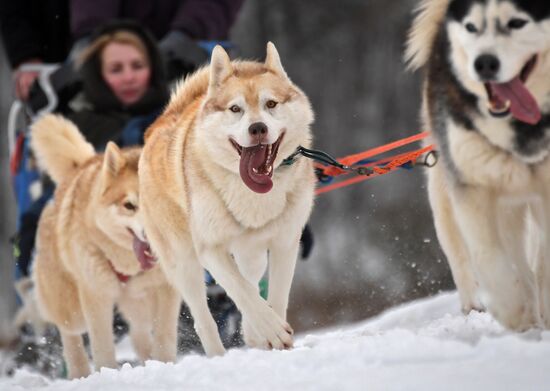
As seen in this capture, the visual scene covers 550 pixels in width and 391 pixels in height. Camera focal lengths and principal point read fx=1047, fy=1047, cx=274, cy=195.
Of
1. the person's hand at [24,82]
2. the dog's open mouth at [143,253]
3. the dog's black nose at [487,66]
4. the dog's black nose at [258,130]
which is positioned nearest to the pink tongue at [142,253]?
the dog's open mouth at [143,253]

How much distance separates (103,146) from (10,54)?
3.06 feet

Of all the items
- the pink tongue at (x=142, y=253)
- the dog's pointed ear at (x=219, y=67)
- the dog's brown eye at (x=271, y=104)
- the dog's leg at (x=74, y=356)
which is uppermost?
the dog's pointed ear at (x=219, y=67)

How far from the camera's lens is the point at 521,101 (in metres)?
2.43

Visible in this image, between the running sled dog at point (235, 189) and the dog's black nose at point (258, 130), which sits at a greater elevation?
the dog's black nose at point (258, 130)

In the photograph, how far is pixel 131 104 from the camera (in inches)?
184

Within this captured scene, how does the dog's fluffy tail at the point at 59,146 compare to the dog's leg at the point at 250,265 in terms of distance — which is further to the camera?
the dog's fluffy tail at the point at 59,146

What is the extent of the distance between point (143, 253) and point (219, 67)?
1.13 metres

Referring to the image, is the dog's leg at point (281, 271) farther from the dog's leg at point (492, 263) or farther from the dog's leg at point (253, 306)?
the dog's leg at point (492, 263)

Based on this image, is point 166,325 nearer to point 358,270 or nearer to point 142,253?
point 142,253

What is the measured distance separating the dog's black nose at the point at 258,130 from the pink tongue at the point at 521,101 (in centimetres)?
61

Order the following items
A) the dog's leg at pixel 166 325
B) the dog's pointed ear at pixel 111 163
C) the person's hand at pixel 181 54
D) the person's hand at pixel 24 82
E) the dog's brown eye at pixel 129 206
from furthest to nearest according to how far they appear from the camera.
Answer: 1. the person's hand at pixel 24 82
2. the person's hand at pixel 181 54
3. the dog's leg at pixel 166 325
4. the dog's brown eye at pixel 129 206
5. the dog's pointed ear at pixel 111 163

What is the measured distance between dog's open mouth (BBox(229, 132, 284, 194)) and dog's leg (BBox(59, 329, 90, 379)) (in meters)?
1.77

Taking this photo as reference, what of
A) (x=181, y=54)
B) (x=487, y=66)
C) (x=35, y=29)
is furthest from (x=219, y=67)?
(x=35, y=29)

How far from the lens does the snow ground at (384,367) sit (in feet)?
6.86
